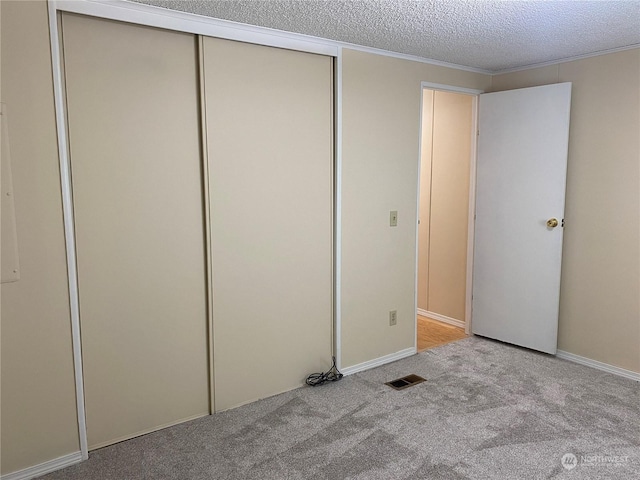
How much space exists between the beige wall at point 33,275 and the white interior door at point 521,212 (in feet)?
10.7

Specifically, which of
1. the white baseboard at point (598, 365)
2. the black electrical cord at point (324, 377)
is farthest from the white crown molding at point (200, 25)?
the white baseboard at point (598, 365)

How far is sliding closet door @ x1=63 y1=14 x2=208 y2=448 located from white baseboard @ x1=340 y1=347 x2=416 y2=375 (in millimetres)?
1181

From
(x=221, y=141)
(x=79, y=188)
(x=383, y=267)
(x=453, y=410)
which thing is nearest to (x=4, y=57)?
(x=79, y=188)

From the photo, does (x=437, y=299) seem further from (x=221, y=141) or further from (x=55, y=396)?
(x=55, y=396)

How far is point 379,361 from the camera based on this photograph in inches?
149

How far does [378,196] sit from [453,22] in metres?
1.28

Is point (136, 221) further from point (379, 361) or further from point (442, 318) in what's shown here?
point (442, 318)

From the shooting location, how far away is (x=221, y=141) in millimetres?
2869

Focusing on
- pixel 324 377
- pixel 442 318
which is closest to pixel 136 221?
pixel 324 377

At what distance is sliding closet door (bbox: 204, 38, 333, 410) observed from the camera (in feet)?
9.52

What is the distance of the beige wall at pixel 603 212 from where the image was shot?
136 inches

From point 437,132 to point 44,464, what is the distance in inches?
157

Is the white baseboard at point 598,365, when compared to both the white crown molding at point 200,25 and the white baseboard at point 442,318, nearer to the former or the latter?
→ the white baseboard at point 442,318

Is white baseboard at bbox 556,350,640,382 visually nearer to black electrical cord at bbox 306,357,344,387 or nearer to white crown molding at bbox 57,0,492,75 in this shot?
black electrical cord at bbox 306,357,344,387
